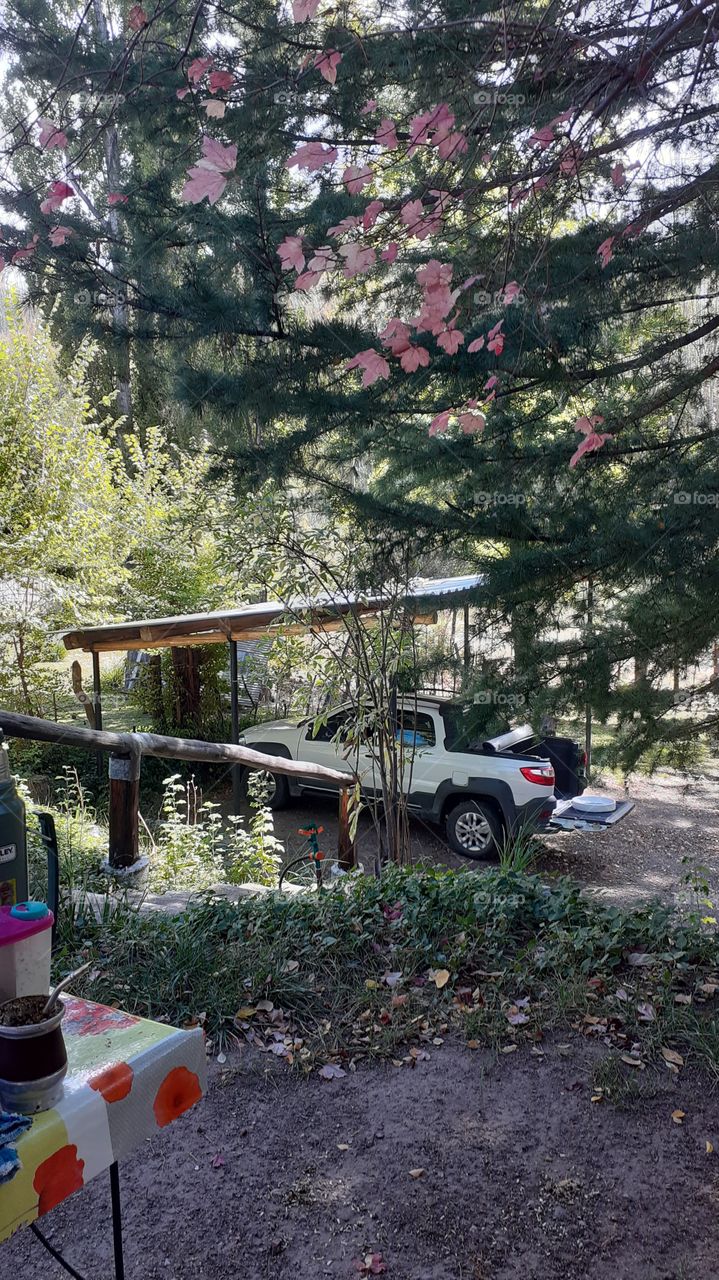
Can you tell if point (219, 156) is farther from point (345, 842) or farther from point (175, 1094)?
point (345, 842)

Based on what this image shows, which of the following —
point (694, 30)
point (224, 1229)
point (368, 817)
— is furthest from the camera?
point (368, 817)

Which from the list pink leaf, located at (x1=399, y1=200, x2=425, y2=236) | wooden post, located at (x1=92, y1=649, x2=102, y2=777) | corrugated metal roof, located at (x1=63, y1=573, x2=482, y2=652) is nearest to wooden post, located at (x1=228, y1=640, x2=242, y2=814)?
corrugated metal roof, located at (x1=63, y1=573, x2=482, y2=652)

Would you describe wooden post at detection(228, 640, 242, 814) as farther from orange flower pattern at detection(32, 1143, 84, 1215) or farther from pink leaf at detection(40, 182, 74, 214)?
orange flower pattern at detection(32, 1143, 84, 1215)

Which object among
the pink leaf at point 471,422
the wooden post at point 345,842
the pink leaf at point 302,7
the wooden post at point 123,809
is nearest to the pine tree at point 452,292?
the pink leaf at point 471,422

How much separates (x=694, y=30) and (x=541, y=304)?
101 cm

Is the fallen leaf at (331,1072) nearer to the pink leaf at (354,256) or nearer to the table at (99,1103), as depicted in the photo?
the table at (99,1103)

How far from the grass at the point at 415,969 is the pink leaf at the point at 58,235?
2.60 meters

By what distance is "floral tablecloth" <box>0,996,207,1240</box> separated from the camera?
1101 mm

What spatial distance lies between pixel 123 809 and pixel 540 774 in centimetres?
479

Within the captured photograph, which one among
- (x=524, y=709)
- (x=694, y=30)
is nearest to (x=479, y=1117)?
(x=524, y=709)

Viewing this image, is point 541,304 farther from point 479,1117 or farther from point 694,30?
point 479,1117

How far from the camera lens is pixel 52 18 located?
3.17 m

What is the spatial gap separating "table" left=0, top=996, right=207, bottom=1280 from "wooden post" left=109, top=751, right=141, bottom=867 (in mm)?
2968

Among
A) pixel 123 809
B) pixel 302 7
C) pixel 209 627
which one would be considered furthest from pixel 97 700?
pixel 302 7
